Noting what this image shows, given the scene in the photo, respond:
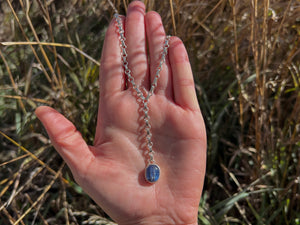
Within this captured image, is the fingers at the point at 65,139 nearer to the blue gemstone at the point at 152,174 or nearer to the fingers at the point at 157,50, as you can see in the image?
the blue gemstone at the point at 152,174

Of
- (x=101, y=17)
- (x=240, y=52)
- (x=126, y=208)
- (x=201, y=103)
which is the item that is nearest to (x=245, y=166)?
(x=201, y=103)

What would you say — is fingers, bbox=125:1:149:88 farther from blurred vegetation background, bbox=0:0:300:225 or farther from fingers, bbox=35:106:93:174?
fingers, bbox=35:106:93:174

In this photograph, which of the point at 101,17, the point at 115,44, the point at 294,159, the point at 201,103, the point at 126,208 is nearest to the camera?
the point at 126,208

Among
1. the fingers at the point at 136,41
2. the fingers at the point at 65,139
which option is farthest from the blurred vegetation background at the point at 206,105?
the fingers at the point at 65,139

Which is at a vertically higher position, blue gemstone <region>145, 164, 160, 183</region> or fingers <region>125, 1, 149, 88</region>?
fingers <region>125, 1, 149, 88</region>

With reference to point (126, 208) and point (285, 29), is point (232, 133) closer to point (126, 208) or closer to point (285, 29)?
point (285, 29)

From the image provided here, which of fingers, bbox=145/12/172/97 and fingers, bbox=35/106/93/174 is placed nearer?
fingers, bbox=35/106/93/174

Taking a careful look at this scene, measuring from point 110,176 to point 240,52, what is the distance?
0.97 meters

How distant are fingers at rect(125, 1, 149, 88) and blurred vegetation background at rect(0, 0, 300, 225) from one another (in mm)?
183

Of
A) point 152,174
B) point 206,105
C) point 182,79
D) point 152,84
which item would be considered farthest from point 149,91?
point 206,105

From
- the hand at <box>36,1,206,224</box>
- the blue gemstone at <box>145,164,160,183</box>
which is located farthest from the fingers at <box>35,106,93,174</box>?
the blue gemstone at <box>145,164,160,183</box>

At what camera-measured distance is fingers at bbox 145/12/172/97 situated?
1.28 m

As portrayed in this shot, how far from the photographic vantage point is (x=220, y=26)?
5.71 ft

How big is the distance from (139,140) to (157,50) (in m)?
0.35
